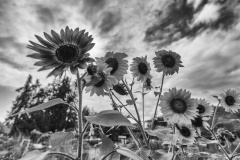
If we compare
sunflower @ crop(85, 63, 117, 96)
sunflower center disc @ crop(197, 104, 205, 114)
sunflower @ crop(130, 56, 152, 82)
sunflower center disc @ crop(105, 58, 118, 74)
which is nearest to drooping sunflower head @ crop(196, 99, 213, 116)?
sunflower center disc @ crop(197, 104, 205, 114)

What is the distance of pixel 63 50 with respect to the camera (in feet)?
2.55

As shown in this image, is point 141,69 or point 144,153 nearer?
point 144,153

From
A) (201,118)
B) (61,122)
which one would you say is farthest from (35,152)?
(61,122)

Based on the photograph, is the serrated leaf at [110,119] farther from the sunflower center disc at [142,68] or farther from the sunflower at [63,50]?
the sunflower center disc at [142,68]

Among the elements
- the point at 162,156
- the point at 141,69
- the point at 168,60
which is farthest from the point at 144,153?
the point at 168,60

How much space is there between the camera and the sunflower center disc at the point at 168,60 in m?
1.46

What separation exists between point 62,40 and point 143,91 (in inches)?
33.3

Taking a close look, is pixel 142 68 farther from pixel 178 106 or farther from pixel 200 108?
pixel 200 108

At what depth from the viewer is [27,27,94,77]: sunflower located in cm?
71

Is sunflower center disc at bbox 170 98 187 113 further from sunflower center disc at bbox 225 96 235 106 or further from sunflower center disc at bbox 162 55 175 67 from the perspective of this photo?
sunflower center disc at bbox 225 96 235 106

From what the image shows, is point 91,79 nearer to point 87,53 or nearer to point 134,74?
point 87,53

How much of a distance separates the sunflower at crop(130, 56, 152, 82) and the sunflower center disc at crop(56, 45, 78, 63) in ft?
2.43

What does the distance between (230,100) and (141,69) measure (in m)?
1.22

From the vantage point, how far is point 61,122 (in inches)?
1212
